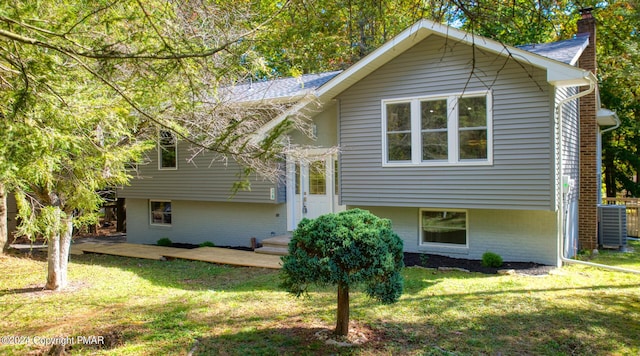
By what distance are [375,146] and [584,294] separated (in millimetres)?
4631

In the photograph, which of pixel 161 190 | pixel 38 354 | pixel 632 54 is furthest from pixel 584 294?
pixel 632 54

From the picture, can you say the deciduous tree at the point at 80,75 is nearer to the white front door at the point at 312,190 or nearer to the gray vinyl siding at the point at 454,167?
the gray vinyl siding at the point at 454,167

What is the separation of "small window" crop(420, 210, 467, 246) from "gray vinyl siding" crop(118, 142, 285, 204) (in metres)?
3.57

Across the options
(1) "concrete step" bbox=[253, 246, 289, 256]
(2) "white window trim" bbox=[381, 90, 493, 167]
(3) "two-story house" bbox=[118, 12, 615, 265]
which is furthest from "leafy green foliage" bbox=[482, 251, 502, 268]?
(1) "concrete step" bbox=[253, 246, 289, 256]

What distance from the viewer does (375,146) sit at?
9438mm

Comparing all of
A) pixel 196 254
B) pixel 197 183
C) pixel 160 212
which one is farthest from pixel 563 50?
pixel 160 212

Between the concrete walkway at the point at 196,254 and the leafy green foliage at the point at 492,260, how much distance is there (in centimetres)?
389

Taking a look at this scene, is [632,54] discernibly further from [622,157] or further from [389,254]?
[389,254]

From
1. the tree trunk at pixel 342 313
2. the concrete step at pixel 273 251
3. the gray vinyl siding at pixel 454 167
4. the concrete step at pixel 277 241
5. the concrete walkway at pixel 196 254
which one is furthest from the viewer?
the concrete step at pixel 277 241

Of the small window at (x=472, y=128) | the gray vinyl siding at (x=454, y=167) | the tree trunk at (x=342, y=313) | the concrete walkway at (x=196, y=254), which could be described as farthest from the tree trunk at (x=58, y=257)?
the small window at (x=472, y=128)

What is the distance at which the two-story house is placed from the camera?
26.2ft

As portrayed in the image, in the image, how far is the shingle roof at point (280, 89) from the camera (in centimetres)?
988

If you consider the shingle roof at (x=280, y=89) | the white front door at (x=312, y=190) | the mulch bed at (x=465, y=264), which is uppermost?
the shingle roof at (x=280, y=89)

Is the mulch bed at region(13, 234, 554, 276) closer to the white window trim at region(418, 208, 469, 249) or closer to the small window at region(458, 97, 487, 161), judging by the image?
the white window trim at region(418, 208, 469, 249)
